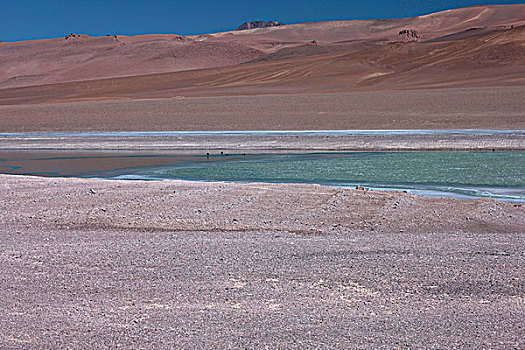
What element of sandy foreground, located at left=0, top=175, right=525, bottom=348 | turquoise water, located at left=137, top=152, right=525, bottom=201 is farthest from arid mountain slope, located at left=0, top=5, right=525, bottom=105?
sandy foreground, located at left=0, top=175, right=525, bottom=348

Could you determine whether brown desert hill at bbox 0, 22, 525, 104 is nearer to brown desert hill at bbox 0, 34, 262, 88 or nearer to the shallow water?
brown desert hill at bbox 0, 34, 262, 88

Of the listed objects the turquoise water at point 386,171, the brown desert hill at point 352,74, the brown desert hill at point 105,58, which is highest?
the brown desert hill at point 105,58

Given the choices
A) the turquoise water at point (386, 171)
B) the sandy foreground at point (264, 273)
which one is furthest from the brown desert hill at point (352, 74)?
the sandy foreground at point (264, 273)

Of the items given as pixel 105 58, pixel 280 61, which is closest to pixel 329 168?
pixel 280 61

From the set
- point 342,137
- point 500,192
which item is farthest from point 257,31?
point 500,192

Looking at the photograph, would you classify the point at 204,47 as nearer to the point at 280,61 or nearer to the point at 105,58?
the point at 105,58

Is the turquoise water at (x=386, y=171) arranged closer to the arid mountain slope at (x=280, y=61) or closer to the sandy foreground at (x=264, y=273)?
the sandy foreground at (x=264, y=273)

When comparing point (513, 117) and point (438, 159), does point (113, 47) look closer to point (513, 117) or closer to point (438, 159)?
point (513, 117)
